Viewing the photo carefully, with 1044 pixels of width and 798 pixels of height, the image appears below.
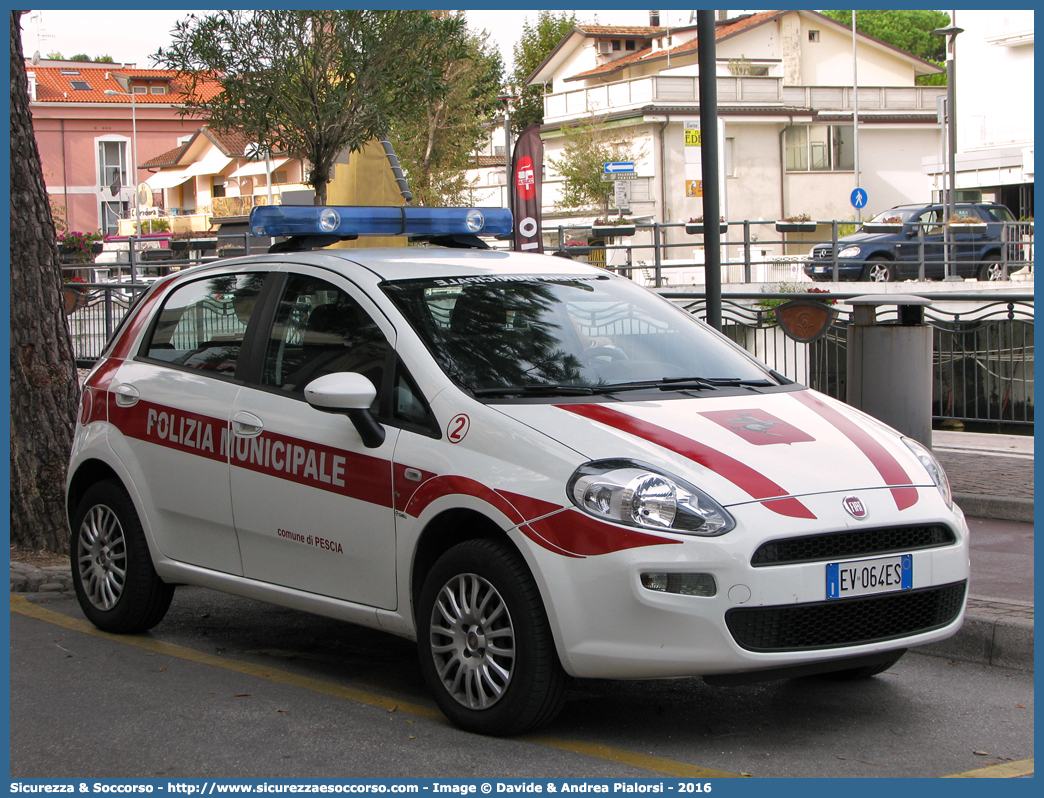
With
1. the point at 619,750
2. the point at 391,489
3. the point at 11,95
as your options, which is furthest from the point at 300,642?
the point at 11,95

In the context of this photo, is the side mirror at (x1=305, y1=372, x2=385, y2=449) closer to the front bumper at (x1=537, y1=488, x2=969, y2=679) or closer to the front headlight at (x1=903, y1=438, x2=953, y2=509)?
the front bumper at (x1=537, y1=488, x2=969, y2=679)

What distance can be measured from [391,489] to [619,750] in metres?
1.24

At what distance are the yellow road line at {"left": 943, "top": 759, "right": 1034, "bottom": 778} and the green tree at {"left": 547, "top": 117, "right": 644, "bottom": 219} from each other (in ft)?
150

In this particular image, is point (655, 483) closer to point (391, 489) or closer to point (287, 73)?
point (391, 489)

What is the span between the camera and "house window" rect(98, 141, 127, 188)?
73.9 m

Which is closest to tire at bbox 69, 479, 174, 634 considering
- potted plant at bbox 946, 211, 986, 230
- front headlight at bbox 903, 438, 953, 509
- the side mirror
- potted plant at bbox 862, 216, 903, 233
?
the side mirror

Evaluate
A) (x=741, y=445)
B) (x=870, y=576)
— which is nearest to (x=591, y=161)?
(x=741, y=445)

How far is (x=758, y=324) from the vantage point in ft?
39.0

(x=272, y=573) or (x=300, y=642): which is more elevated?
(x=272, y=573)

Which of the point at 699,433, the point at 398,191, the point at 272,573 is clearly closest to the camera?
the point at 699,433

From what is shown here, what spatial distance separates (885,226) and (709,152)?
76.5 feet

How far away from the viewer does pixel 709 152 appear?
7.60 meters

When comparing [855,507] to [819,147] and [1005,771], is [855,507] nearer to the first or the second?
[1005,771]

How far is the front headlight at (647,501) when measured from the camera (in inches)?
163
